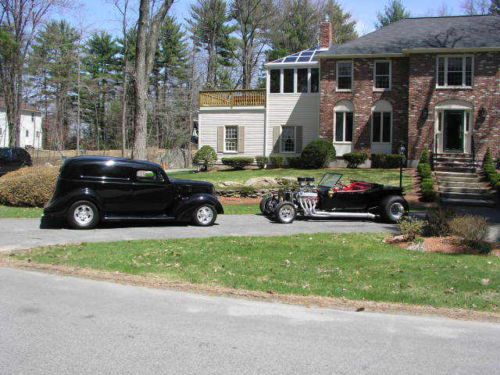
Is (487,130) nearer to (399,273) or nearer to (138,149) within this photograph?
(138,149)

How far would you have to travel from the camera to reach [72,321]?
6.02 metres

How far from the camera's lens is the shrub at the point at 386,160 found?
94.2 ft

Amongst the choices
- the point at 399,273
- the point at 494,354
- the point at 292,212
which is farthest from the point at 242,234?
the point at 494,354

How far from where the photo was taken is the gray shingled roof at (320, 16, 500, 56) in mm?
28969

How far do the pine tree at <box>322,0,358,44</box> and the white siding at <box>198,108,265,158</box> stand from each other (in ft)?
86.3

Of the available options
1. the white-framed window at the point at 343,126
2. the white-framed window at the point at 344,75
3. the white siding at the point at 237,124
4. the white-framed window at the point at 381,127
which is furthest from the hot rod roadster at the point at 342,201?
the white siding at the point at 237,124

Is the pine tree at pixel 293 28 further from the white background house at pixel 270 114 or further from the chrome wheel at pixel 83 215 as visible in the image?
the chrome wheel at pixel 83 215

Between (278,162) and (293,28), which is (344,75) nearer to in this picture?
(278,162)

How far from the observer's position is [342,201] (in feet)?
49.0

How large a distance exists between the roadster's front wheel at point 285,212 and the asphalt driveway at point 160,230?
21 cm

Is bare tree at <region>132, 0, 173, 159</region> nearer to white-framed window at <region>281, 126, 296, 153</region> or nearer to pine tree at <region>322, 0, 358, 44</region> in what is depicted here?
white-framed window at <region>281, 126, 296, 153</region>

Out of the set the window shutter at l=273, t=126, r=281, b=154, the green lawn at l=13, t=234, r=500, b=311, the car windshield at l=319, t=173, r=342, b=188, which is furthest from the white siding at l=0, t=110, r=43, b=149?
the green lawn at l=13, t=234, r=500, b=311

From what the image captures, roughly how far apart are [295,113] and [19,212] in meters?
21.4

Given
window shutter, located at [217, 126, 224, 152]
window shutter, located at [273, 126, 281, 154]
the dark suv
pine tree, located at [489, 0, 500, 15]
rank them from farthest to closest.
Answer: pine tree, located at [489, 0, 500, 15] < window shutter, located at [217, 126, 224, 152] < window shutter, located at [273, 126, 281, 154] < the dark suv
